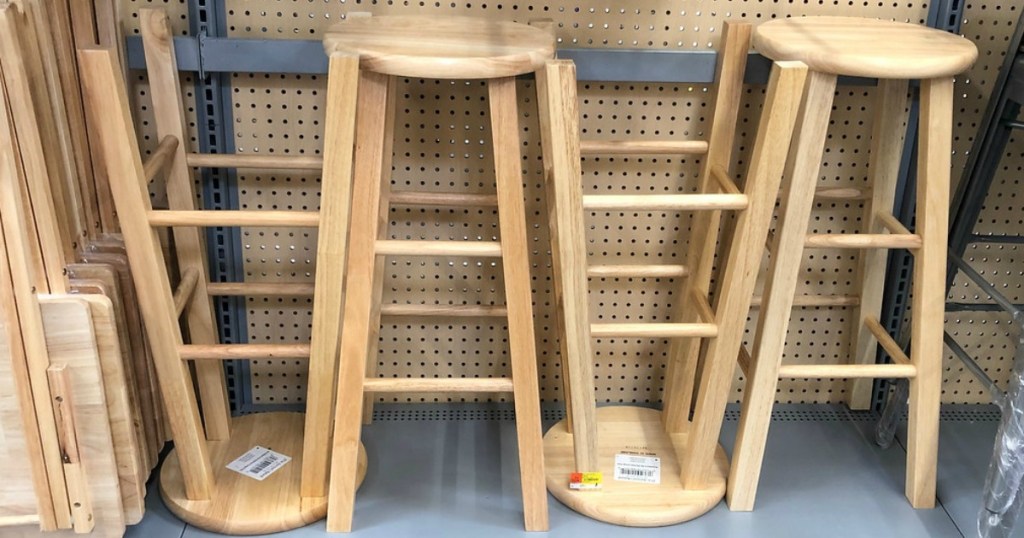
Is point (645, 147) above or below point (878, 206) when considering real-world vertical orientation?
above

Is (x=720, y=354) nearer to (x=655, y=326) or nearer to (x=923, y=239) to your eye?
(x=655, y=326)

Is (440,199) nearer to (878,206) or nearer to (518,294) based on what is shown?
(518,294)

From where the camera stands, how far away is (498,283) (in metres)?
1.89

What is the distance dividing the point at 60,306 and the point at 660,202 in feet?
3.02

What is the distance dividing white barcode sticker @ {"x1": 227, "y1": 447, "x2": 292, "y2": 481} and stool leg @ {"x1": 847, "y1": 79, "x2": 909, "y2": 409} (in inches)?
47.2

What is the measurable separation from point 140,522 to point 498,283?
2.65 ft

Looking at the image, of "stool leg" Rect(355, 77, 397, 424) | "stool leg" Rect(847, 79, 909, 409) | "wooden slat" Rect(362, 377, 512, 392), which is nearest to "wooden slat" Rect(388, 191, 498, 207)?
"stool leg" Rect(355, 77, 397, 424)

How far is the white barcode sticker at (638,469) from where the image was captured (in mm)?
1700

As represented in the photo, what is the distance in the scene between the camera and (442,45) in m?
1.33

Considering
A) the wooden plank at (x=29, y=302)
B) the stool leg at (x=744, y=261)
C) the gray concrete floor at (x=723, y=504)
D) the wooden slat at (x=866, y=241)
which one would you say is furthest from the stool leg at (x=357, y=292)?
the wooden slat at (x=866, y=241)

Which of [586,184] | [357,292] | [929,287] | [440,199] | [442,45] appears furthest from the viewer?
[586,184]

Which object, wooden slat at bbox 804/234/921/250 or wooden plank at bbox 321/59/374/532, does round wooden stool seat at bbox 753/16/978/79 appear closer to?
wooden slat at bbox 804/234/921/250

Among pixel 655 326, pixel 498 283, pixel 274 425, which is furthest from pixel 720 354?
pixel 274 425

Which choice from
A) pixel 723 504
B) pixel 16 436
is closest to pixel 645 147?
pixel 723 504
